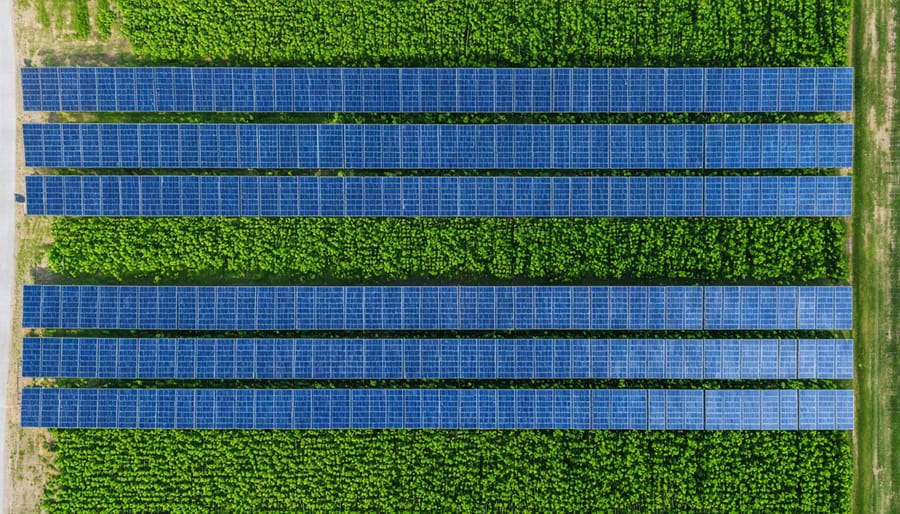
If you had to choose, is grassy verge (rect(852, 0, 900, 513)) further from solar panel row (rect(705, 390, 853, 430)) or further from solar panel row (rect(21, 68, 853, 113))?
solar panel row (rect(21, 68, 853, 113))

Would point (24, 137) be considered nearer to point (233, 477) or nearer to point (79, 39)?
point (79, 39)

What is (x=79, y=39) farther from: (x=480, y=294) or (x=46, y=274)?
(x=480, y=294)

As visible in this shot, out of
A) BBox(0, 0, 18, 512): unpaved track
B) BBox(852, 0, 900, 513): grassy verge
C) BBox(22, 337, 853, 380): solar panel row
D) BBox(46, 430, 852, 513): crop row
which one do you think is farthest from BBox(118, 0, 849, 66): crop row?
BBox(46, 430, 852, 513): crop row

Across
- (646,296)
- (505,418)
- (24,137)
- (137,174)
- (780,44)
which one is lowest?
(505,418)

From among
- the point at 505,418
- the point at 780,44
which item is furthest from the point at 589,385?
the point at 780,44

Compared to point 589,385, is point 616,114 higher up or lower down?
higher up

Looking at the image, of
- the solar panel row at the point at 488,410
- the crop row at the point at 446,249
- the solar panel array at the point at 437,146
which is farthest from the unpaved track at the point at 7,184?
the solar panel row at the point at 488,410
